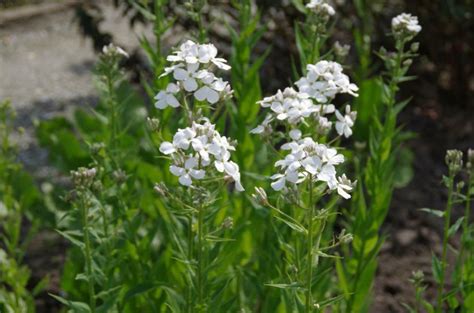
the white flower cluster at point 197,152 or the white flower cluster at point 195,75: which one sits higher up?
the white flower cluster at point 195,75

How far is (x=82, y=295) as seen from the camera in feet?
11.5

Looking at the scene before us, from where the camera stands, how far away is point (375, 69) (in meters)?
5.29

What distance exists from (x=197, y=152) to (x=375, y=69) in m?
3.18

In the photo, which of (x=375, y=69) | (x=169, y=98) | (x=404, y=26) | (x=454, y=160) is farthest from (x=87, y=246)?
(x=375, y=69)

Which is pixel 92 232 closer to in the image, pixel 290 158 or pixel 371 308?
pixel 290 158

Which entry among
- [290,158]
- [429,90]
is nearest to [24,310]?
[290,158]

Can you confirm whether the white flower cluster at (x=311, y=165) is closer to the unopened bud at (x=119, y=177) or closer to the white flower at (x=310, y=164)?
the white flower at (x=310, y=164)

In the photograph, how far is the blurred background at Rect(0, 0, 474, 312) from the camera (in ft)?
14.3

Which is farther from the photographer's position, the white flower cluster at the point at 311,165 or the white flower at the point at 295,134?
the white flower at the point at 295,134

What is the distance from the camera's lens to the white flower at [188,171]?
220 centimetres

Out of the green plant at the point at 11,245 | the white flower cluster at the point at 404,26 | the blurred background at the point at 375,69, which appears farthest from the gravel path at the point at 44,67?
the white flower cluster at the point at 404,26

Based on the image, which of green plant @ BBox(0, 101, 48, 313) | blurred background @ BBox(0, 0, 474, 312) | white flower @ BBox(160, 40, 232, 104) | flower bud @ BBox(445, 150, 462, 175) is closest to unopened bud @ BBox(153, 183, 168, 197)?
white flower @ BBox(160, 40, 232, 104)

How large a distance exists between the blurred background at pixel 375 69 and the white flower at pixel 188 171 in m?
1.39

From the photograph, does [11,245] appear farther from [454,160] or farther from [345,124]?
[454,160]
